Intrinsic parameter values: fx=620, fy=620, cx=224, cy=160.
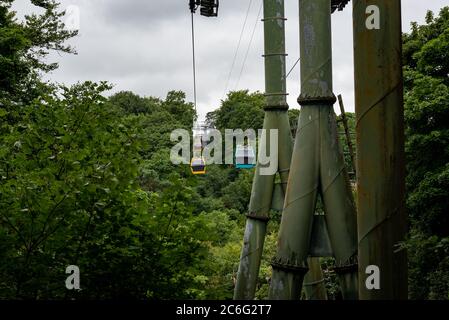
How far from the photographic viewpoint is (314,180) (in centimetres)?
668

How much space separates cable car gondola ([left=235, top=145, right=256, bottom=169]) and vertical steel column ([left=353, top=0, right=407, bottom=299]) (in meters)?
16.2

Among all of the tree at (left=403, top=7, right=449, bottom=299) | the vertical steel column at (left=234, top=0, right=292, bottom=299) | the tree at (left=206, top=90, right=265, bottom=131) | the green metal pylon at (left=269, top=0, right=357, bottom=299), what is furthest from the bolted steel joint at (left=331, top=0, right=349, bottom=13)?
the tree at (left=206, top=90, right=265, bottom=131)

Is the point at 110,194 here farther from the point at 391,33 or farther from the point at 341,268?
the point at 391,33

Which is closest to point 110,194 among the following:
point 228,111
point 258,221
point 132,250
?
point 132,250

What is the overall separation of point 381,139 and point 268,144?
4.72 meters

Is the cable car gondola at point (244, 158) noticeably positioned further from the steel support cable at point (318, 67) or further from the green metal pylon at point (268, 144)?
the steel support cable at point (318, 67)

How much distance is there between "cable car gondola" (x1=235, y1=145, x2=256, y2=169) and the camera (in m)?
21.5

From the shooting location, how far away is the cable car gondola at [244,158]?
21516 millimetres

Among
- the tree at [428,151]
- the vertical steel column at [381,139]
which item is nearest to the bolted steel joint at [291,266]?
the vertical steel column at [381,139]

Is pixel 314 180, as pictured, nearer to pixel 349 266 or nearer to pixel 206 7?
pixel 349 266

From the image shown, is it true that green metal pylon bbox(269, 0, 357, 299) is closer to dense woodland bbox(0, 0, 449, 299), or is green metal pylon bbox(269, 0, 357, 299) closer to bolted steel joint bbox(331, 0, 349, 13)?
dense woodland bbox(0, 0, 449, 299)

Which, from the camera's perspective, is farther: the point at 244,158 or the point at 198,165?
the point at 198,165

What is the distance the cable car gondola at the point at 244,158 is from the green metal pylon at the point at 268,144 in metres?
11.5

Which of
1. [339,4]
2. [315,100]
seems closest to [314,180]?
[315,100]
